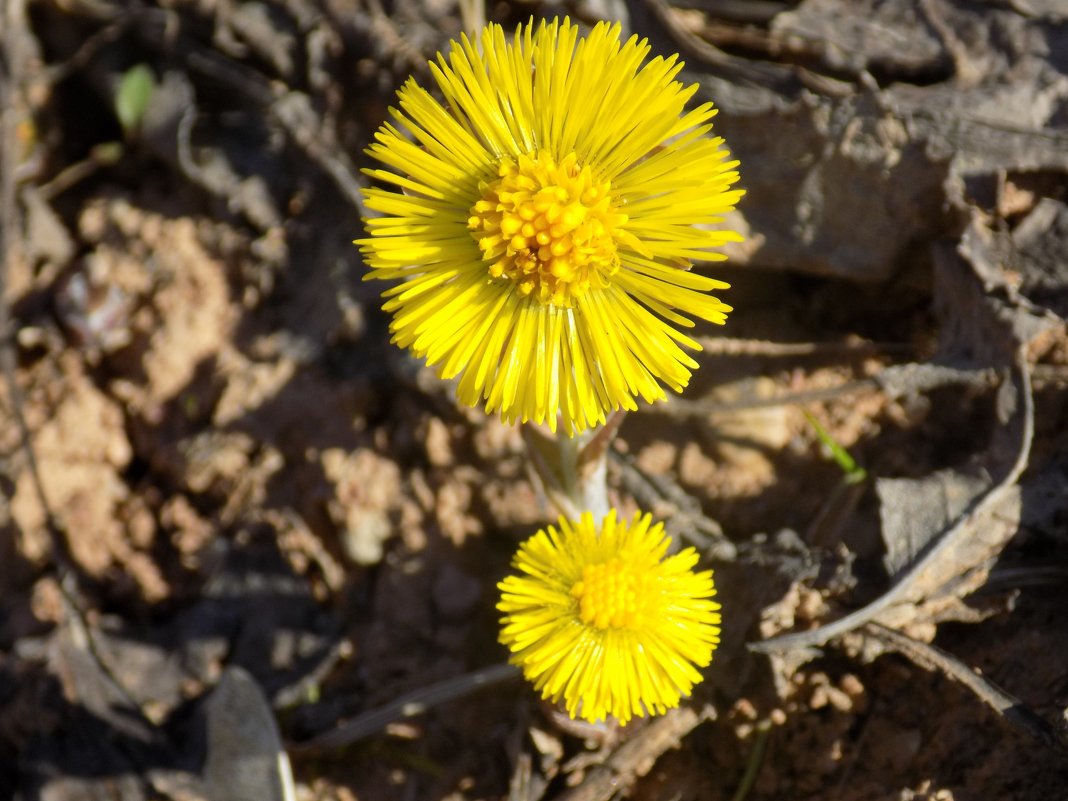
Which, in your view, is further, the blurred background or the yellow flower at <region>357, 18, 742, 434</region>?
the blurred background

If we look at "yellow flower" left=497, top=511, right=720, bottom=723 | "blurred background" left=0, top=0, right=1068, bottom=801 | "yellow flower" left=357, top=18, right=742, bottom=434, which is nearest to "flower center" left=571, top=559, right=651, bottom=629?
"yellow flower" left=497, top=511, right=720, bottom=723

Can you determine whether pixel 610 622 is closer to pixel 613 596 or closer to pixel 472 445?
pixel 613 596

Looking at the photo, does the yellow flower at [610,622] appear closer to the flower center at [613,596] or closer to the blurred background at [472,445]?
the flower center at [613,596]

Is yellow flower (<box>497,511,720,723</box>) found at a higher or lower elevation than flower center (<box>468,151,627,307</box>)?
lower

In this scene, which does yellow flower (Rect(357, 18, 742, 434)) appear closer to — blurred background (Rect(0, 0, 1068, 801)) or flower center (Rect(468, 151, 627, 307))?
flower center (Rect(468, 151, 627, 307))

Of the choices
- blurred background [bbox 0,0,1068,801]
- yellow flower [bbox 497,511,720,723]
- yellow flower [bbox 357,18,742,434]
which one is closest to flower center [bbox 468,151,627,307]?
yellow flower [bbox 357,18,742,434]

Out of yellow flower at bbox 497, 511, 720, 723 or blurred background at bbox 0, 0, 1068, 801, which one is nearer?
yellow flower at bbox 497, 511, 720, 723

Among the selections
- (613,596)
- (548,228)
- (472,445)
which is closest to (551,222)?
(548,228)

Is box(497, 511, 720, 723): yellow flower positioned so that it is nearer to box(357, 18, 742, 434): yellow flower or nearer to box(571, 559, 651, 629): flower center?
box(571, 559, 651, 629): flower center
